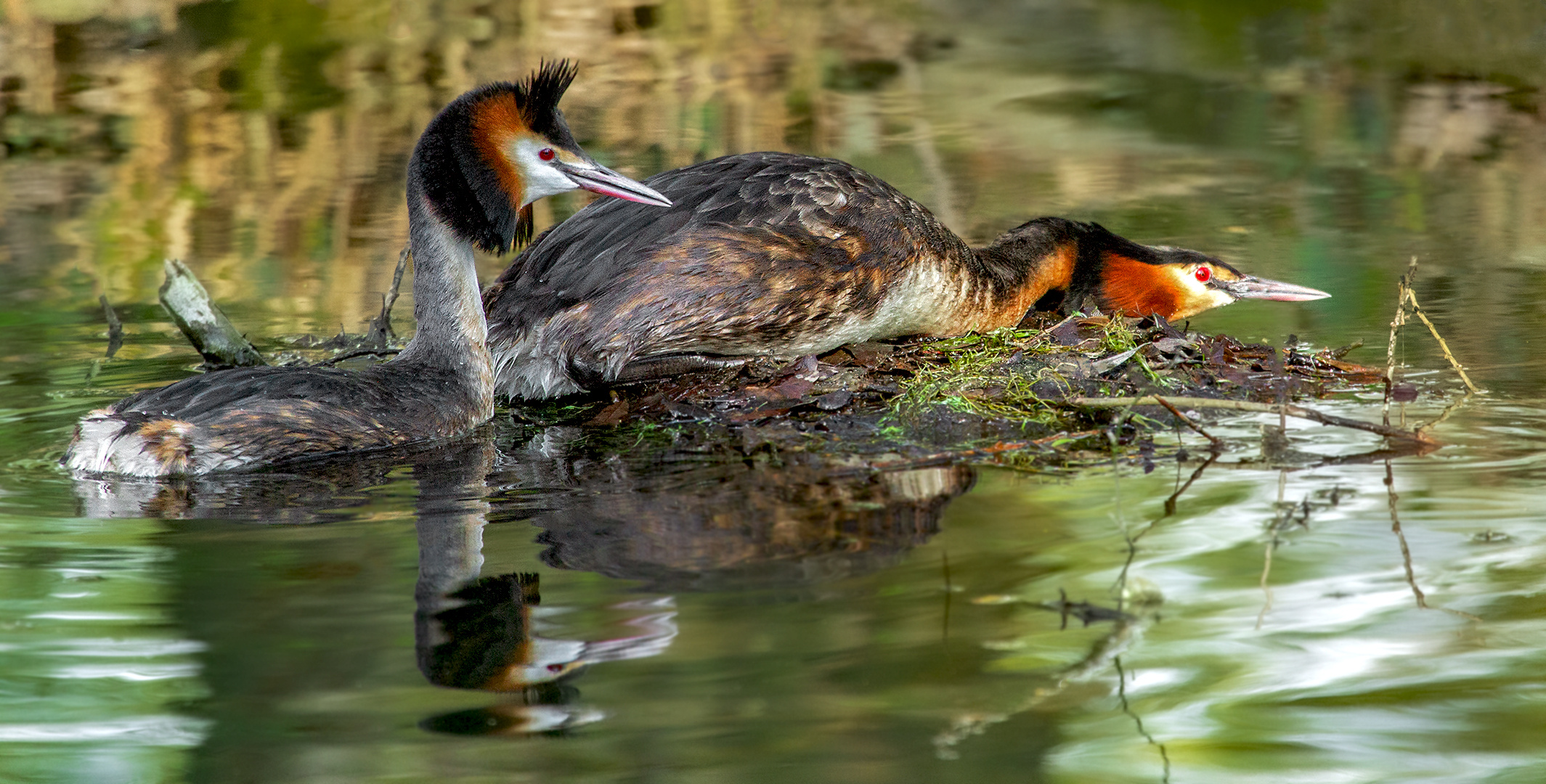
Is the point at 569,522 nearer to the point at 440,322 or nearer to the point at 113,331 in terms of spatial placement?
the point at 440,322

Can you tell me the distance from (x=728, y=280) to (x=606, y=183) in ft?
2.06

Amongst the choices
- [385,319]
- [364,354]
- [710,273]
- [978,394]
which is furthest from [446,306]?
[978,394]

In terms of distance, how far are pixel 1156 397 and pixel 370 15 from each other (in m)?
13.8

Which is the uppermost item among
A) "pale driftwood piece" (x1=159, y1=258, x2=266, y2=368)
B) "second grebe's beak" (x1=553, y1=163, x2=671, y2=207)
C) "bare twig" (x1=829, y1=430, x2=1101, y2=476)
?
"second grebe's beak" (x1=553, y1=163, x2=671, y2=207)

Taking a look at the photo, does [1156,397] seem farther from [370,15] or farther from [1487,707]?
[370,15]

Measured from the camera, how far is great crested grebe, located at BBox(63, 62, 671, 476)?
507cm

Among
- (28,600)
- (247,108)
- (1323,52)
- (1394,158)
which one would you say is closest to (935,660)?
(28,600)

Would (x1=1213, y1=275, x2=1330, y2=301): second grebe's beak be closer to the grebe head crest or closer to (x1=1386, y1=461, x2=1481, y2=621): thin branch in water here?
(x1=1386, y1=461, x2=1481, y2=621): thin branch in water

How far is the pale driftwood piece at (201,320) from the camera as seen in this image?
6562 mm

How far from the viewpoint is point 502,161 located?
5.67m

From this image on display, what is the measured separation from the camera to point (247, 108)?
13594 mm

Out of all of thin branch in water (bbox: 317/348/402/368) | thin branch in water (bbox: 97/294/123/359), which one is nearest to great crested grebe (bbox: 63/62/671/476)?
thin branch in water (bbox: 317/348/402/368)

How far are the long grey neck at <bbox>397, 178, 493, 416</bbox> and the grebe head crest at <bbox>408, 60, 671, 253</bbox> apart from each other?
62 millimetres

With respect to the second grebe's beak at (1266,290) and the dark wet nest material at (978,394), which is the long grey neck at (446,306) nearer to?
the dark wet nest material at (978,394)
